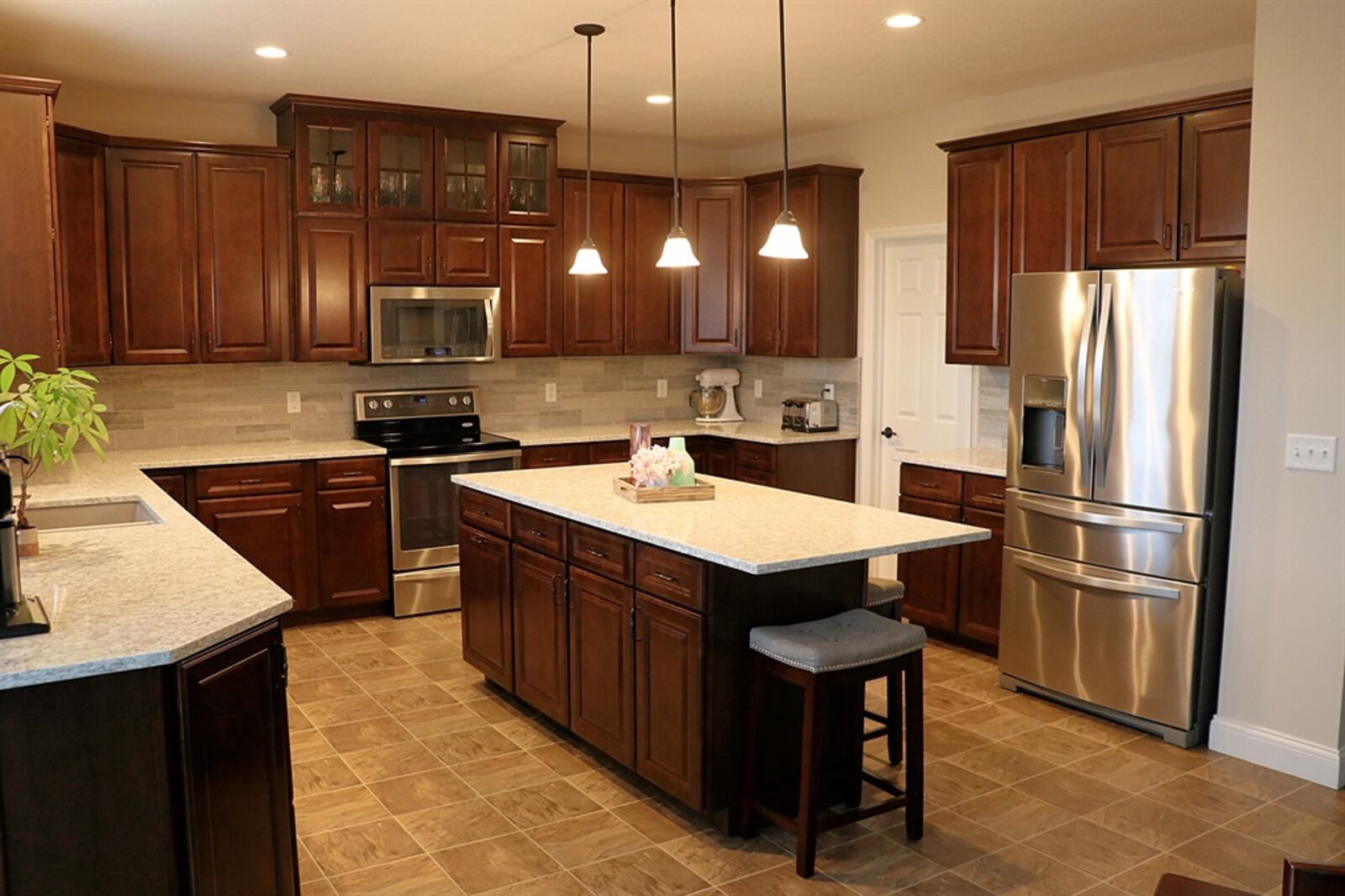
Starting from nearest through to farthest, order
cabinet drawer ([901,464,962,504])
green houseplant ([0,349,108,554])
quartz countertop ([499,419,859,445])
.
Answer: green houseplant ([0,349,108,554])
cabinet drawer ([901,464,962,504])
quartz countertop ([499,419,859,445])

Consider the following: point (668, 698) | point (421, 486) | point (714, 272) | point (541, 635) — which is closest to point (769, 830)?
point (668, 698)

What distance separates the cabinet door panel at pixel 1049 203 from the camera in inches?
184

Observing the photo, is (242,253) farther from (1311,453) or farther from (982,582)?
(1311,453)

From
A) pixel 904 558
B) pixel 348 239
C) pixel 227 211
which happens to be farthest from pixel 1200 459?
pixel 227 211

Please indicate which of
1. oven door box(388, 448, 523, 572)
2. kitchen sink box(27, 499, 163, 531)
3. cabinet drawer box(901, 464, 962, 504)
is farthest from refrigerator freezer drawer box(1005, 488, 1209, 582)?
kitchen sink box(27, 499, 163, 531)

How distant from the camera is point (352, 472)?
5.52 meters

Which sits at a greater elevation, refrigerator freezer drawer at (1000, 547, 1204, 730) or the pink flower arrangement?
the pink flower arrangement

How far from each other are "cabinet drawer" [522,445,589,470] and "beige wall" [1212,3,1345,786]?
343 centimetres

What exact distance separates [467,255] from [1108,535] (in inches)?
141

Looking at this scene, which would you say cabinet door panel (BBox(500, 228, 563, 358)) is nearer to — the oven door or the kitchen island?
the oven door

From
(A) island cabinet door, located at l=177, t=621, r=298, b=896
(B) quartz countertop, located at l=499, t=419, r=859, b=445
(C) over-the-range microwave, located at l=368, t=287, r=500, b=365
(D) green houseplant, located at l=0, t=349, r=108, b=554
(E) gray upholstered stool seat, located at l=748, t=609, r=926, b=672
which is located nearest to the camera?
(A) island cabinet door, located at l=177, t=621, r=298, b=896

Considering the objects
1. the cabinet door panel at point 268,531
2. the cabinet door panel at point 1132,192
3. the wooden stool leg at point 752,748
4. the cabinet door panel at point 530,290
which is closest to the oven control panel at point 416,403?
the cabinet door panel at point 530,290

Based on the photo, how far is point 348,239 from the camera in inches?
222

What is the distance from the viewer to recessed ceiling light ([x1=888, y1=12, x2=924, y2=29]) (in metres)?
4.05
